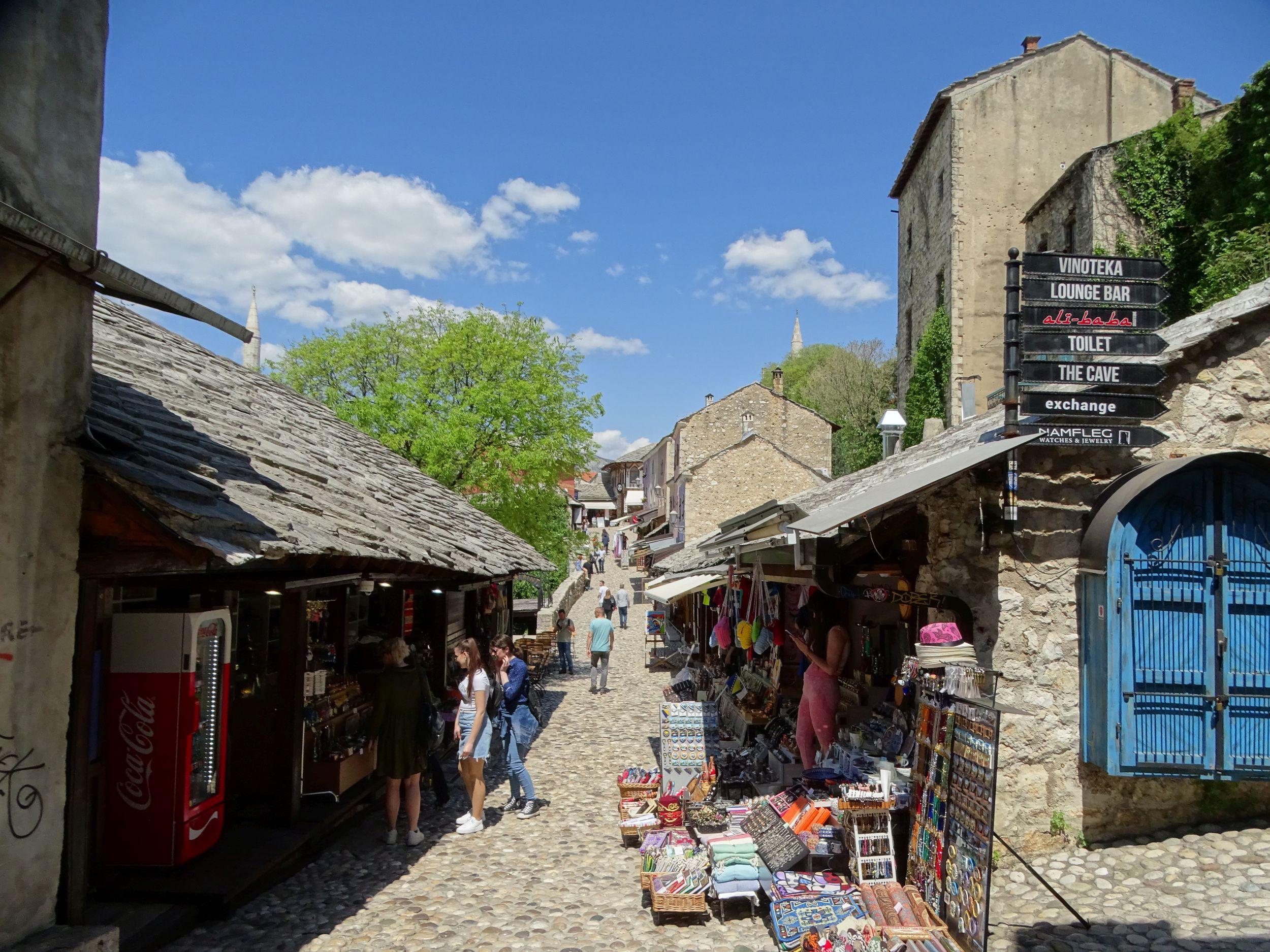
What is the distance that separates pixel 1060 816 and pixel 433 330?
22.6 metres

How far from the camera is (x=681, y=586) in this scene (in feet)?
48.5

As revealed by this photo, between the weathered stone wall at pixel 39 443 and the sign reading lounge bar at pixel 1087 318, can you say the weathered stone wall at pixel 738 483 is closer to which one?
the sign reading lounge bar at pixel 1087 318

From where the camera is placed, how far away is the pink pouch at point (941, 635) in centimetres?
592

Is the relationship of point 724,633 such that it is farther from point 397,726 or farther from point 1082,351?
point 1082,351

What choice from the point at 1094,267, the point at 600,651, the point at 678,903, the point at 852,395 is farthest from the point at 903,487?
the point at 852,395

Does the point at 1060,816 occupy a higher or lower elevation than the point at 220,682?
lower

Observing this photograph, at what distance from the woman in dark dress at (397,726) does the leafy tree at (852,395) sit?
116ft

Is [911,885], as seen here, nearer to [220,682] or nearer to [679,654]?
[220,682]

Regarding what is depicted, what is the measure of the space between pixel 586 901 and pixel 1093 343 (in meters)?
5.78

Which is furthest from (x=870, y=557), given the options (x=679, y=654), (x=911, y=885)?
(x=679, y=654)

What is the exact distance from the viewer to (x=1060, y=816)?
6.50 metres

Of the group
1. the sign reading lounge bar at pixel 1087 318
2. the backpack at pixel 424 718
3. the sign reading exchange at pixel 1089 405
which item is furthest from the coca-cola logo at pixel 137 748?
the sign reading lounge bar at pixel 1087 318

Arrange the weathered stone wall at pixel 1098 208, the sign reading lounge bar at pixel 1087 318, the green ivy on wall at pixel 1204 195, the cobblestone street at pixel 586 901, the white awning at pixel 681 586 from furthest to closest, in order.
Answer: the weathered stone wall at pixel 1098 208, the green ivy on wall at pixel 1204 195, the white awning at pixel 681 586, the sign reading lounge bar at pixel 1087 318, the cobblestone street at pixel 586 901

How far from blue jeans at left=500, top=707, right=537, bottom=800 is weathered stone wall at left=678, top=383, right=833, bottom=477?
31941mm
